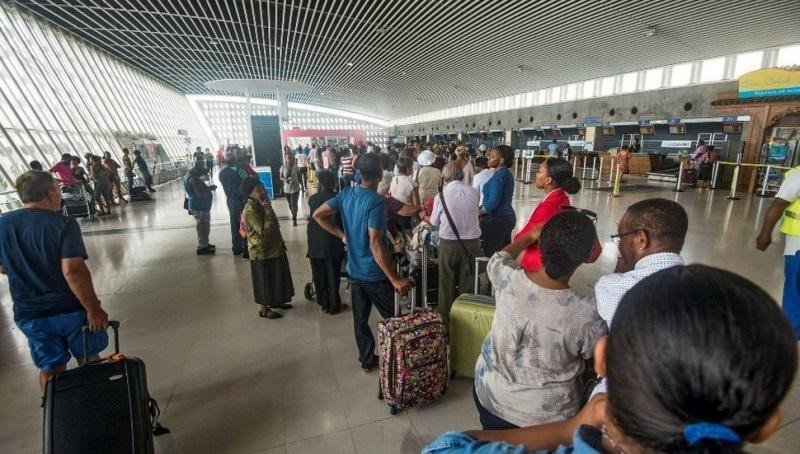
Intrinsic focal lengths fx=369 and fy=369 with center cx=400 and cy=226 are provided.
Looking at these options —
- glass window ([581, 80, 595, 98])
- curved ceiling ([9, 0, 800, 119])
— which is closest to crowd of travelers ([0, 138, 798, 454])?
curved ceiling ([9, 0, 800, 119])

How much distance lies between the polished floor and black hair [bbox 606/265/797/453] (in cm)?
207

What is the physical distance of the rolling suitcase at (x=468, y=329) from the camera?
2.58 metres

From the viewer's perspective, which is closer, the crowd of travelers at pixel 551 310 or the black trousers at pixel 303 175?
the crowd of travelers at pixel 551 310

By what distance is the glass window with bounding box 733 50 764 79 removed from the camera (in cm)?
1380

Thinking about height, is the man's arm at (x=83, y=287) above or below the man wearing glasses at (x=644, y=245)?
below

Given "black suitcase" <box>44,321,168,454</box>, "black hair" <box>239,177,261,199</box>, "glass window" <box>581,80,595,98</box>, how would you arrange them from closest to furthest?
"black suitcase" <box>44,321,168,454</box>
"black hair" <box>239,177,261,199</box>
"glass window" <box>581,80,595,98</box>

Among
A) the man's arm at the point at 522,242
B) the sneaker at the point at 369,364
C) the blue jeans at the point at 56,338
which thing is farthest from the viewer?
the sneaker at the point at 369,364

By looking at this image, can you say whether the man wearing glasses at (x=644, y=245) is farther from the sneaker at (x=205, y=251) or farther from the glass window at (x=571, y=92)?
the glass window at (x=571, y=92)

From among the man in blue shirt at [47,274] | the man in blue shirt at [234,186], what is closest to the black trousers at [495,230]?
the man in blue shirt at [47,274]

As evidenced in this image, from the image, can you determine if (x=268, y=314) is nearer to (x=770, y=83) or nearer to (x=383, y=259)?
(x=383, y=259)

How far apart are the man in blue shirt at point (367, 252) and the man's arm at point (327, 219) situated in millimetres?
25

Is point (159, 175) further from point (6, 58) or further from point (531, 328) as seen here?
point (531, 328)

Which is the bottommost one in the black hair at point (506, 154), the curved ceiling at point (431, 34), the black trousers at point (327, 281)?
the black trousers at point (327, 281)

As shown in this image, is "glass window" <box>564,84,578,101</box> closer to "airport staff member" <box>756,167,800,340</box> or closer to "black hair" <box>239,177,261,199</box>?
"airport staff member" <box>756,167,800,340</box>
